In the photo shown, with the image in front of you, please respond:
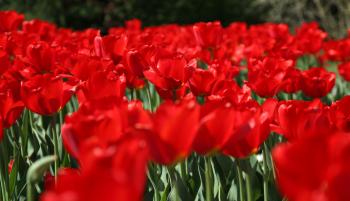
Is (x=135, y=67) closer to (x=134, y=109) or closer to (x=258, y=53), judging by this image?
(x=134, y=109)

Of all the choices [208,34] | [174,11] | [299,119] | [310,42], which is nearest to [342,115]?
[299,119]

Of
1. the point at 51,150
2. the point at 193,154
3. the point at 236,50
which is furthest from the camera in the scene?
the point at 236,50

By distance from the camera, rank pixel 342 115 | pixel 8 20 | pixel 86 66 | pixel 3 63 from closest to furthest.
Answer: pixel 342 115 < pixel 86 66 < pixel 3 63 < pixel 8 20

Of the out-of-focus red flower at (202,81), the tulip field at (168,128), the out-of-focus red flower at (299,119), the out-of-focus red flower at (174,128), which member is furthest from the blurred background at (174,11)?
the out-of-focus red flower at (174,128)

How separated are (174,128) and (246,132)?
231 millimetres

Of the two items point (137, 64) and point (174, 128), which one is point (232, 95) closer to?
point (137, 64)

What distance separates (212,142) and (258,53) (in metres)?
2.30

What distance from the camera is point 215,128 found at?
1.06 metres

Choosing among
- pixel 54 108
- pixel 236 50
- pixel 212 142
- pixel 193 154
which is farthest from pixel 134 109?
pixel 236 50

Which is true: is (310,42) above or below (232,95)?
below

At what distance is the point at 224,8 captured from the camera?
38.9ft

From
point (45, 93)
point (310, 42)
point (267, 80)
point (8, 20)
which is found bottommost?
point (310, 42)

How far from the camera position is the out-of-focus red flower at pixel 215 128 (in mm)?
1053

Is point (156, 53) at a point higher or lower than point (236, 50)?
higher
